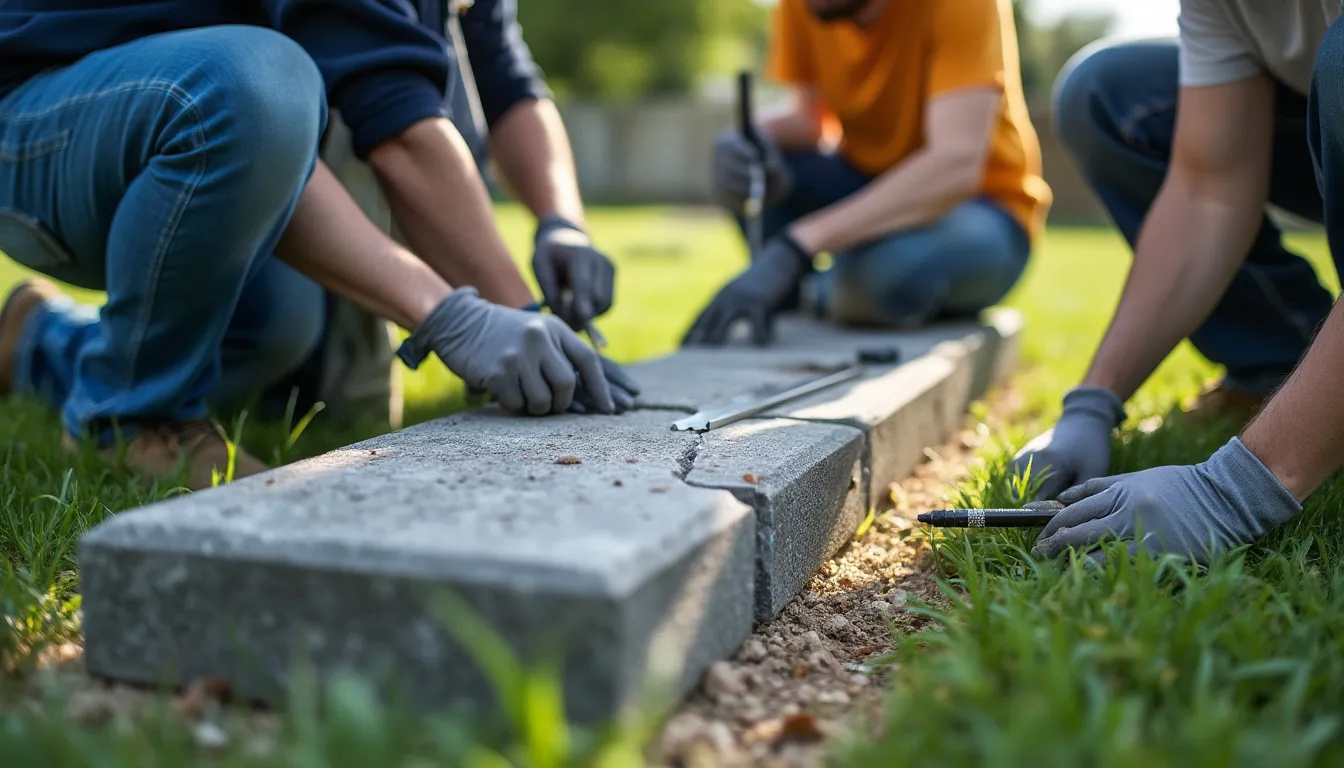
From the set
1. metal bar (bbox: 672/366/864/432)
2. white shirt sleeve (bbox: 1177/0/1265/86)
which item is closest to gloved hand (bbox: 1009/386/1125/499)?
metal bar (bbox: 672/366/864/432)

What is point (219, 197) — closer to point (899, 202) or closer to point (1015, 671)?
point (1015, 671)

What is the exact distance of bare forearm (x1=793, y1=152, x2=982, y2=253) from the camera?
288 cm

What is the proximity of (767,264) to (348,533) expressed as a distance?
2013 millimetres

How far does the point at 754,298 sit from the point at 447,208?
1.13 m

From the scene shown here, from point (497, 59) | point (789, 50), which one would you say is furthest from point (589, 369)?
point (789, 50)

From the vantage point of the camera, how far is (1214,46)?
1.82 m

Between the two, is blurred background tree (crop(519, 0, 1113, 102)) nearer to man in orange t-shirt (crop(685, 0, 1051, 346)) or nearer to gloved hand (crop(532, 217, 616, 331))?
man in orange t-shirt (crop(685, 0, 1051, 346))

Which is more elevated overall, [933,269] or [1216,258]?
[1216,258]

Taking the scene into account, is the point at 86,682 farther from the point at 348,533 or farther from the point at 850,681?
the point at 850,681

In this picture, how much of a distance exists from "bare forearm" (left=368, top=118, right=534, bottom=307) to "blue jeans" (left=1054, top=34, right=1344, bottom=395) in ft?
4.58

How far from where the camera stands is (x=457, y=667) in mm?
986

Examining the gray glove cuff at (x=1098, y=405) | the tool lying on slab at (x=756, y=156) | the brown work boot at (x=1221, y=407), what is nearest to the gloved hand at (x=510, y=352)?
the gray glove cuff at (x=1098, y=405)

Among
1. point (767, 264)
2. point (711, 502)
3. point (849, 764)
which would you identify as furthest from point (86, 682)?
point (767, 264)

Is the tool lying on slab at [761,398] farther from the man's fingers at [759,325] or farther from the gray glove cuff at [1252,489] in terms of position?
the gray glove cuff at [1252,489]
